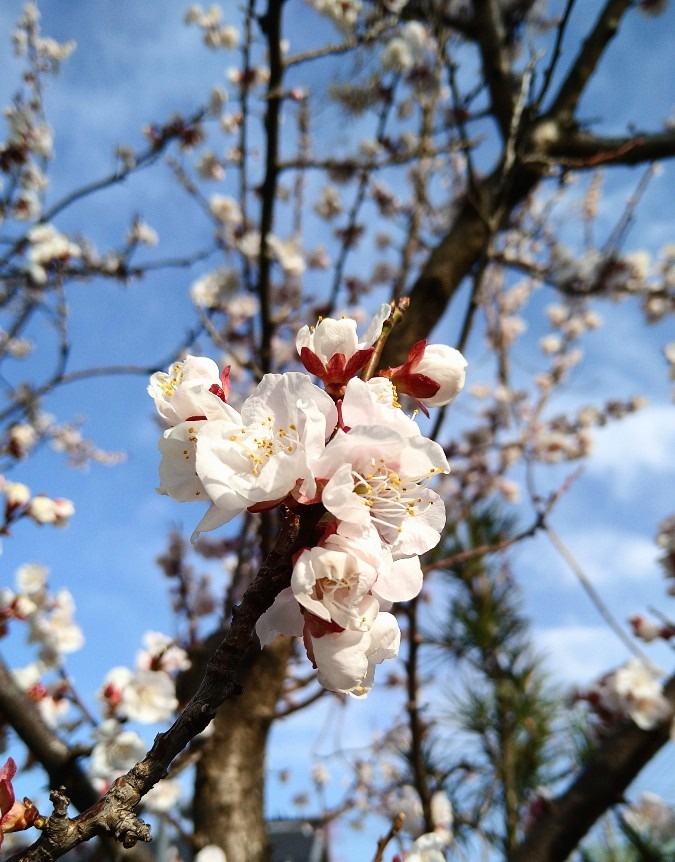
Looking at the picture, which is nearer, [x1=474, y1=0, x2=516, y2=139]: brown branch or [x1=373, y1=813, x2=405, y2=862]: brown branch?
[x1=373, y1=813, x2=405, y2=862]: brown branch

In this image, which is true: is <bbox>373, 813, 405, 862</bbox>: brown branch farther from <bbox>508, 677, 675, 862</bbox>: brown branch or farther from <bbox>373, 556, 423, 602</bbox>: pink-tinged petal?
<bbox>508, 677, 675, 862</bbox>: brown branch

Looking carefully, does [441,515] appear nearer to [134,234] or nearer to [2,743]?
→ [2,743]

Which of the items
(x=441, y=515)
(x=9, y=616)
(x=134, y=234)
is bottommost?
(x=441, y=515)

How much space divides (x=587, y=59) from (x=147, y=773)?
327cm

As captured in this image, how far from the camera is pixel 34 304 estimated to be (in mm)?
3189

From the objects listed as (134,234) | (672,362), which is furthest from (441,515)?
(134,234)

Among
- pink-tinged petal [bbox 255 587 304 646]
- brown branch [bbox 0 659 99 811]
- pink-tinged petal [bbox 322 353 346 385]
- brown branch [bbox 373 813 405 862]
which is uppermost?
pink-tinged petal [bbox 322 353 346 385]

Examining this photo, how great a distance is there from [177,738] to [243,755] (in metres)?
1.62

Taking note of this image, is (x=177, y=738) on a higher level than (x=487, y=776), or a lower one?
lower

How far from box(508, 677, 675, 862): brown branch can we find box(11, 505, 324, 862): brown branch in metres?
1.33

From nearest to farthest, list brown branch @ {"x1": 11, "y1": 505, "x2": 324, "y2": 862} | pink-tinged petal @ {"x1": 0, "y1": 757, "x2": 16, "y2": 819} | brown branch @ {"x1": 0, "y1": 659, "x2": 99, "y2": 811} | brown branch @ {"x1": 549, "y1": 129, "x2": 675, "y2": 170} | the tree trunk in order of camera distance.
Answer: brown branch @ {"x1": 11, "y1": 505, "x2": 324, "y2": 862} < pink-tinged petal @ {"x1": 0, "y1": 757, "x2": 16, "y2": 819} < brown branch @ {"x1": 0, "y1": 659, "x2": 99, "y2": 811} < the tree trunk < brown branch @ {"x1": 549, "y1": 129, "x2": 675, "y2": 170}

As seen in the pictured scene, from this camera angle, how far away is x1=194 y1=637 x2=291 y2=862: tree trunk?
1776mm

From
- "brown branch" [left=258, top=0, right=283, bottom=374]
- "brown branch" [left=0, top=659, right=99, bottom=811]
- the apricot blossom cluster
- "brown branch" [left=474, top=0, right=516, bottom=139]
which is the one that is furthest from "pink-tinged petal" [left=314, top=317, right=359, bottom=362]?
"brown branch" [left=474, top=0, right=516, bottom=139]

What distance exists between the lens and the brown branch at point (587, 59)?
8.97 feet
